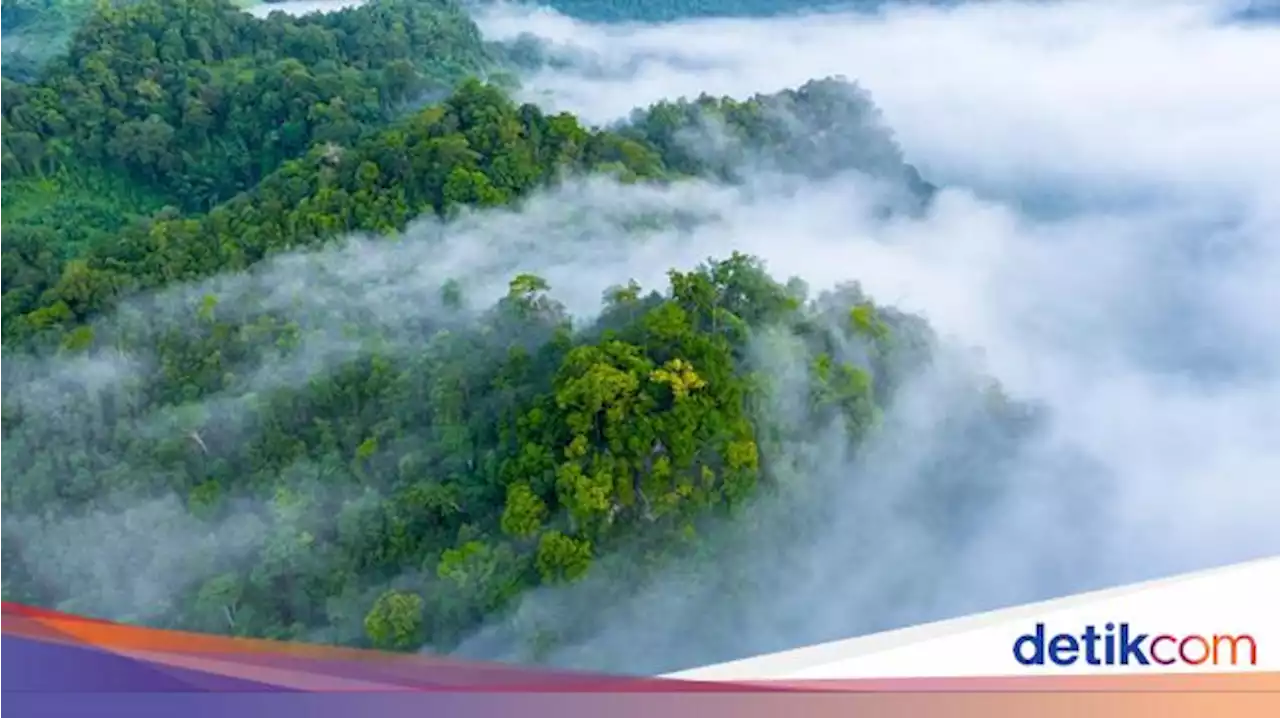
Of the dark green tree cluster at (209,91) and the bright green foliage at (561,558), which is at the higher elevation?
the dark green tree cluster at (209,91)

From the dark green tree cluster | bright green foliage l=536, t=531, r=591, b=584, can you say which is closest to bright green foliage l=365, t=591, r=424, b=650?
bright green foliage l=536, t=531, r=591, b=584

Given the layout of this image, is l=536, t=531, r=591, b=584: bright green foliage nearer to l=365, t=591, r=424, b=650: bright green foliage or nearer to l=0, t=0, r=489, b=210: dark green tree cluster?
l=365, t=591, r=424, b=650: bright green foliage

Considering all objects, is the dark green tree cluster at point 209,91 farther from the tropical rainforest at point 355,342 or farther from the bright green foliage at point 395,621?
the bright green foliage at point 395,621

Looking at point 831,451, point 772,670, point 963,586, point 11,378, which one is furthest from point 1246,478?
point 11,378

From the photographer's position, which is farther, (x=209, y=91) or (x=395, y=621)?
(x=209, y=91)

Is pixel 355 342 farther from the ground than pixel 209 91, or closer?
closer

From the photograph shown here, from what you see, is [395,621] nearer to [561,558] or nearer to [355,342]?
[561,558]

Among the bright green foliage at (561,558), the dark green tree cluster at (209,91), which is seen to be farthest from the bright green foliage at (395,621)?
the dark green tree cluster at (209,91)

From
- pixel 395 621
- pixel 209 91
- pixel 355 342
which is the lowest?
pixel 395 621

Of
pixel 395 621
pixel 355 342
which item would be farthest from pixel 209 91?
pixel 395 621
